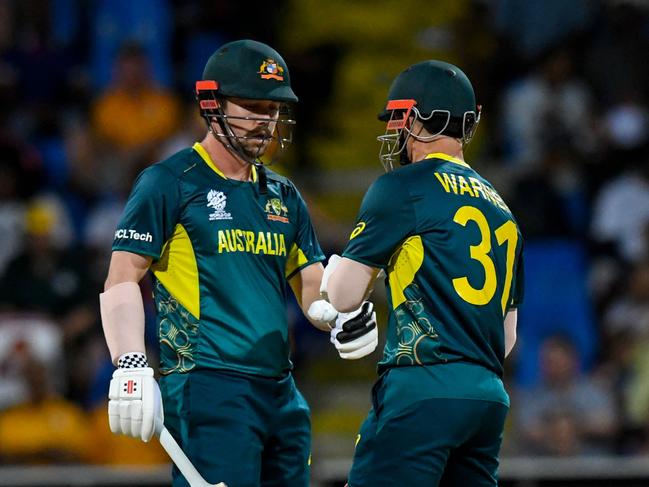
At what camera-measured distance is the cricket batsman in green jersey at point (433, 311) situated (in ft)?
13.5

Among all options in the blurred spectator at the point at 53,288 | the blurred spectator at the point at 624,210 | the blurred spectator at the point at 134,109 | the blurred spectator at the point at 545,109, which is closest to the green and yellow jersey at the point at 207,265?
the blurred spectator at the point at 53,288

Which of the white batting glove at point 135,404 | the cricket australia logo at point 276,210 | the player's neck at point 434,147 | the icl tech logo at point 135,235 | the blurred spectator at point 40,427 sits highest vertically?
→ the player's neck at point 434,147

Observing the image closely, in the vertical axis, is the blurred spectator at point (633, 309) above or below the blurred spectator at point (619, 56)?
below

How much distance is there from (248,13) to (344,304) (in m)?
6.40

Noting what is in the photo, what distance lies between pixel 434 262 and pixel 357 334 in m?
0.47

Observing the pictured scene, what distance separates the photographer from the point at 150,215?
4332mm

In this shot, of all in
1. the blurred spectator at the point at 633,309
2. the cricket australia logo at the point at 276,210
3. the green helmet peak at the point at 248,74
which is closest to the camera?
the green helmet peak at the point at 248,74

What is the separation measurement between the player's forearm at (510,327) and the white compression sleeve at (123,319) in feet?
4.24

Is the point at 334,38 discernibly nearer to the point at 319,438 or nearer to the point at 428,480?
A: the point at 319,438

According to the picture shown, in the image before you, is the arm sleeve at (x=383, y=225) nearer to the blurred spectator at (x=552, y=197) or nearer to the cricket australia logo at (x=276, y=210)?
the cricket australia logo at (x=276, y=210)

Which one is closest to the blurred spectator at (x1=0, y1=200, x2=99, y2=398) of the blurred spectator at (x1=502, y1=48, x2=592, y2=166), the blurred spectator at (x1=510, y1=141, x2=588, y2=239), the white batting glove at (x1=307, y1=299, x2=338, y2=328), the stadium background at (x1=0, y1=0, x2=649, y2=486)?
the stadium background at (x1=0, y1=0, x2=649, y2=486)

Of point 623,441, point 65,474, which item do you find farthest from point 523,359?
point 65,474

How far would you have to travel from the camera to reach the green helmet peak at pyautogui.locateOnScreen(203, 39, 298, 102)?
14.8ft

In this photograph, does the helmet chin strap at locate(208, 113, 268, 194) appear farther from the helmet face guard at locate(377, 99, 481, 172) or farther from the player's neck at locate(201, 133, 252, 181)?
the helmet face guard at locate(377, 99, 481, 172)
